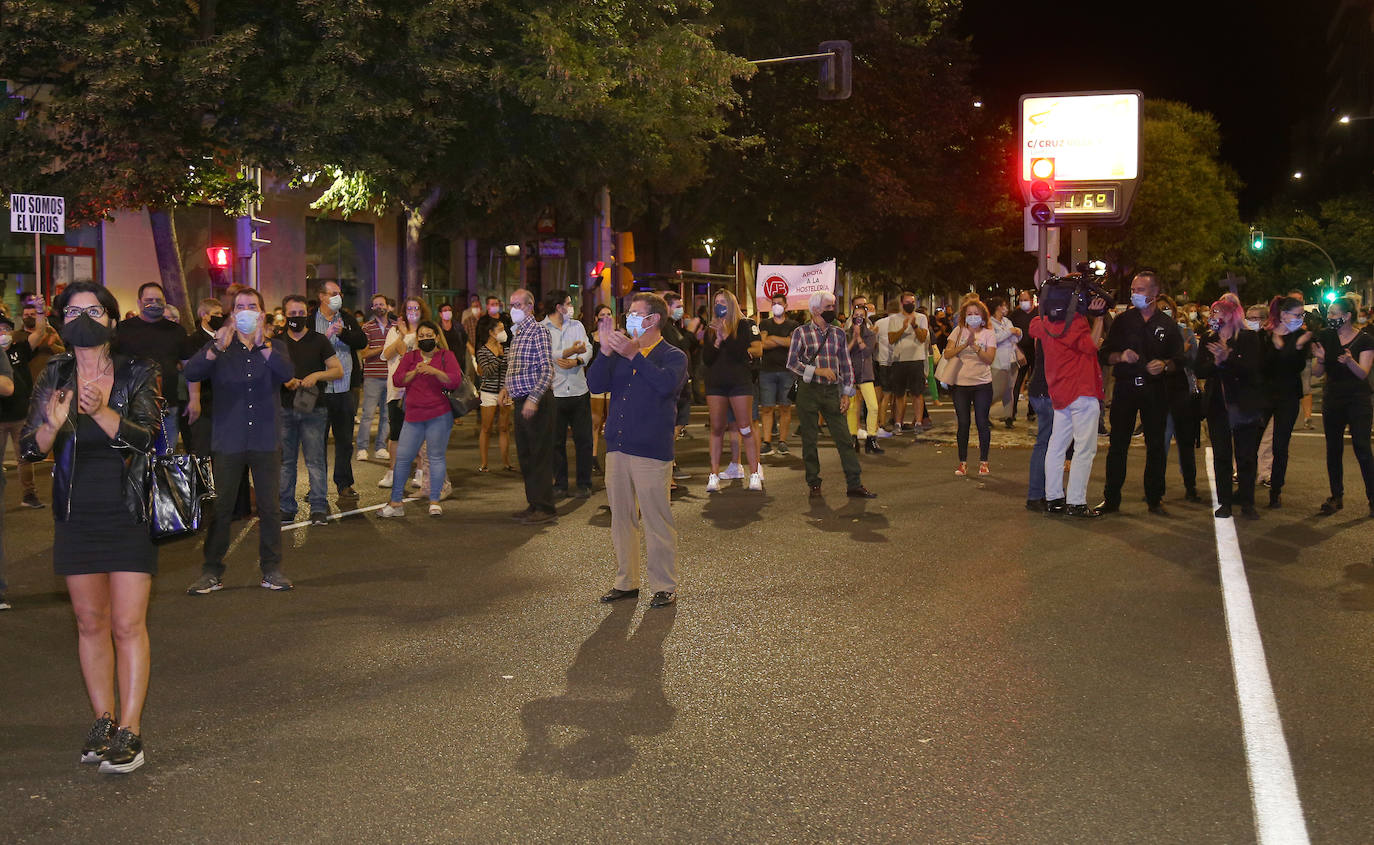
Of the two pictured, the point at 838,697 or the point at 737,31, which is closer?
the point at 838,697

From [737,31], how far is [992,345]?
23.1 metres

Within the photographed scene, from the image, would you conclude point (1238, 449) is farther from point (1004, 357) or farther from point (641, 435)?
point (1004, 357)

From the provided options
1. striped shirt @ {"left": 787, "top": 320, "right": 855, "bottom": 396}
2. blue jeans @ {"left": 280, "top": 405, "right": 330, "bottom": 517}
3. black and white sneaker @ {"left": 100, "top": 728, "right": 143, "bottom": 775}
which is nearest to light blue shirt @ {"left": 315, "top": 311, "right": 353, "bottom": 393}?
blue jeans @ {"left": 280, "top": 405, "right": 330, "bottom": 517}

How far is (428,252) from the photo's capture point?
4050 cm

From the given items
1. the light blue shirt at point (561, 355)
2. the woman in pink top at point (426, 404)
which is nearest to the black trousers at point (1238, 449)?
the light blue shirt at point (561, 355)

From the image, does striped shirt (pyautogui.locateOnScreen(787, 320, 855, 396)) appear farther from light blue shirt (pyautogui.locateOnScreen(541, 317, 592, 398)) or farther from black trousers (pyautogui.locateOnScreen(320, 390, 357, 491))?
black trousers (pyautogui.locateOnScreen(320, 390, 357, 491))

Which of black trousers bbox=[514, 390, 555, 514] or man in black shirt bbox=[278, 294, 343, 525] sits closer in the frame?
man in black shirt bbox=[278, 294, 343, 525]

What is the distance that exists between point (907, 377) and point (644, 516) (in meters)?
12.2

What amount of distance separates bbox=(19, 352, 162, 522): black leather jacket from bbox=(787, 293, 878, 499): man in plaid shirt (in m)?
8.45

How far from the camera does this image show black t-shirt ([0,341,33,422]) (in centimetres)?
1090

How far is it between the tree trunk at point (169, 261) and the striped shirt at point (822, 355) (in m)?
11.9

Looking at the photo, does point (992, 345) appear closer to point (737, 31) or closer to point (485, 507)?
point (485, 507)

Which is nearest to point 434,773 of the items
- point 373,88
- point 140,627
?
point 140,627

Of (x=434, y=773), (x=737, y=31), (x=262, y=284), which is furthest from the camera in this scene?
(x=737, y=31)
